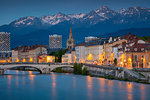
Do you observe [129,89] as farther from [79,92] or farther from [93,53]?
[93,53]

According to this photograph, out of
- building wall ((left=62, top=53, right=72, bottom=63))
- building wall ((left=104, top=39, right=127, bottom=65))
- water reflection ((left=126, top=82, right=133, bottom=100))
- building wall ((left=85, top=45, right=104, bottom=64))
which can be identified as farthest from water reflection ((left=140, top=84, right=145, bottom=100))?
building wall ((left=62, top=53, right=72, bottom=63))

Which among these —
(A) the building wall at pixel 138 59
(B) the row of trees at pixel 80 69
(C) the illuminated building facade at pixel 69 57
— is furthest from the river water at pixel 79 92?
(C) the illuminated building facade at pixel 69 57

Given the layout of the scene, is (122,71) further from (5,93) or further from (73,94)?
(5,93)

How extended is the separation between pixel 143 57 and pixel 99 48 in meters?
47.2

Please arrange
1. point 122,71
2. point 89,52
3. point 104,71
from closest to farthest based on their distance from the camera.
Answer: point 122,71, point 104,71, point 89,52

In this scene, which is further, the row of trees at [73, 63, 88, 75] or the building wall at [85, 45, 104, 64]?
the building wall at [85, 45, 104, 64]

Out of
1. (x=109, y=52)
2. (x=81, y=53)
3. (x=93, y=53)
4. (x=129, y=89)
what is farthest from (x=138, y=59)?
(x=81, y=53)

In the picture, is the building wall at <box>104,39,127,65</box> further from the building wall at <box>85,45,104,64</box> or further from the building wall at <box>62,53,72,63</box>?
the building wall at <box>62,53,72,63</box>

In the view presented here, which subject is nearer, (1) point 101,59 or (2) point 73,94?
(2) point 73,94

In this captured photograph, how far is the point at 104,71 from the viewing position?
284 feet

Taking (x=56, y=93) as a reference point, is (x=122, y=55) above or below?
above

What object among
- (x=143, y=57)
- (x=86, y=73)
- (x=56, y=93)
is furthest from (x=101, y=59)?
(x=56, y=93)

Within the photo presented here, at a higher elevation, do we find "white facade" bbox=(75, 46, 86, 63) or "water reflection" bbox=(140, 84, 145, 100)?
"white facade" bbox=(75, 46, 86, 63)

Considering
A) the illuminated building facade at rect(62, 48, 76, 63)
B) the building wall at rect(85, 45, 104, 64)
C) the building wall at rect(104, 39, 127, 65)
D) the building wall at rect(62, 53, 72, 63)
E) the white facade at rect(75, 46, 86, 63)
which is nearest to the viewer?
the building wall at rect(104, 39, 127, 65)
